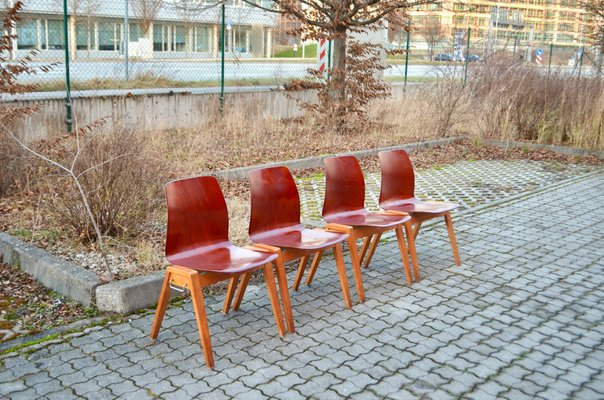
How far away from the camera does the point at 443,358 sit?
4160 mm

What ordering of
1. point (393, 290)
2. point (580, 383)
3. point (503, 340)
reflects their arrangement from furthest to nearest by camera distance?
point (393, 290)
point (503, 340)
point (580, 383)

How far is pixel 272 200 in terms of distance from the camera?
4.96m

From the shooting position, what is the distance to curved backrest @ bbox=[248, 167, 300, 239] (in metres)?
4.84

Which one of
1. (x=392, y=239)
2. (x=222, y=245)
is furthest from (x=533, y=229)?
(x=222, y=245)

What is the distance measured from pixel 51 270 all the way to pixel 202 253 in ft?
4.74

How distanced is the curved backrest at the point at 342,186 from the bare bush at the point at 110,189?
5.79 ft

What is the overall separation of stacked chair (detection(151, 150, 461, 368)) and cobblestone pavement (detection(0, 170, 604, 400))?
18 cm

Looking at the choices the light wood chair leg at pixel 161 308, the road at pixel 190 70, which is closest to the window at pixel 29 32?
the road at pixel 190 70

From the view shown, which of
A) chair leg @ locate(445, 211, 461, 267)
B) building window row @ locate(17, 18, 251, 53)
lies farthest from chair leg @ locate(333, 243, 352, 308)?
building window row @ locate(17, 18, 251, 53)

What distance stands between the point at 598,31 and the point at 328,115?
11160 mm

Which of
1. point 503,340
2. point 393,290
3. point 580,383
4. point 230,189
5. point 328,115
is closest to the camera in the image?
point 580,383

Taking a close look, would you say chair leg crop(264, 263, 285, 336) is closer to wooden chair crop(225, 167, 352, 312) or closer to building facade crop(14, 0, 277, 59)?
wooden chair crop(225, 167, 352, 312)

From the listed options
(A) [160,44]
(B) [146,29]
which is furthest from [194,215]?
(B) [146,29]

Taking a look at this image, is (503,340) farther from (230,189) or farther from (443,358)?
(230,189)
